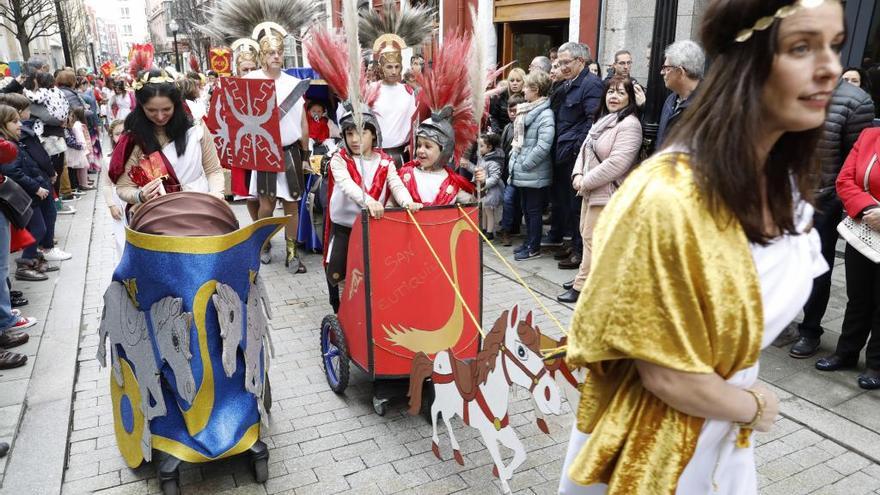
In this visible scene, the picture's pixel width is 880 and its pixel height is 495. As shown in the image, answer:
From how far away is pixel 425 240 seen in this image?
123 inches

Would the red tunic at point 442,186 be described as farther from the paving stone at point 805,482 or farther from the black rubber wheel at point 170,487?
the paving stone at point 805,482

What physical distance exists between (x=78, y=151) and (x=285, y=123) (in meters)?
5.89

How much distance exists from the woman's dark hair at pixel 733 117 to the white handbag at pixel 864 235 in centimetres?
296

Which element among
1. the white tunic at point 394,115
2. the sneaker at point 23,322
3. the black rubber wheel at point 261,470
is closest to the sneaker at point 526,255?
the white tunic at point 394,115

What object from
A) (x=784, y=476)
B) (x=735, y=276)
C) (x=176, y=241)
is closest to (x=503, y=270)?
(x=784, y=476)

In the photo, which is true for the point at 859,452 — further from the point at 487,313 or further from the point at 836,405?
the point at 487,313

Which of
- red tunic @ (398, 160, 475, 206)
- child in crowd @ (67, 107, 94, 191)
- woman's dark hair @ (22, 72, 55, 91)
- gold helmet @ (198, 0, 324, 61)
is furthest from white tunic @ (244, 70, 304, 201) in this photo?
child in crowd @ (67, 107, 94, 191)

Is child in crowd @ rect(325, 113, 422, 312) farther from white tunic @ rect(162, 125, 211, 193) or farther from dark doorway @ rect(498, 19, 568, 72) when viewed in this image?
dark doorway @ rect(498, 19, 568, 72)

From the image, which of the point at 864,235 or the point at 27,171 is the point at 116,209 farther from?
the point at 864,235

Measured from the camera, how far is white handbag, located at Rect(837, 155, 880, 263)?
11.4 feet

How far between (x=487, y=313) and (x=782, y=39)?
3.98 metres

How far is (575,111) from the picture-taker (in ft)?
Result: 19.3

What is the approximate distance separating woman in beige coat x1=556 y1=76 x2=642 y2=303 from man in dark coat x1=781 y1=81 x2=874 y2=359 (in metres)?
1.26

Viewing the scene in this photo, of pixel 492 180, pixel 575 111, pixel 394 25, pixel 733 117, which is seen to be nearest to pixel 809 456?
pixel 733 117
